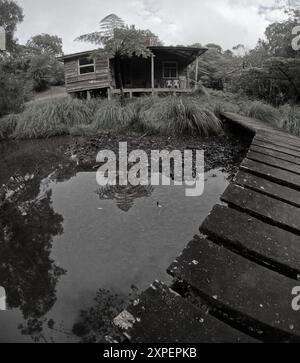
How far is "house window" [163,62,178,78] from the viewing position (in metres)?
15.8

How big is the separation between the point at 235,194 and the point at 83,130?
5442mm

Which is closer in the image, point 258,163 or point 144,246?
point 144,246

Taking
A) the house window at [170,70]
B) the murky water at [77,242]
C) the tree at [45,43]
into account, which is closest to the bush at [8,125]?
the murky water at [77,242]

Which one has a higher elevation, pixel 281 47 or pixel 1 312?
pixel 281 47

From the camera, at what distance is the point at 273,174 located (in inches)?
83.5

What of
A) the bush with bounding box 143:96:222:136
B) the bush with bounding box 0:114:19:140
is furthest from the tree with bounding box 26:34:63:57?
the bush with bounding box 143:96:222:136

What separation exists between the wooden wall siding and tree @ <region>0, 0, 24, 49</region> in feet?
51.1

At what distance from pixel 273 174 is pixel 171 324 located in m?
1.63

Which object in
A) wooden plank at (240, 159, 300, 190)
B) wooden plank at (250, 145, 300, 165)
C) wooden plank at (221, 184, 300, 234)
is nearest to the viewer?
wooden plank at (221, 184, 300, 234)

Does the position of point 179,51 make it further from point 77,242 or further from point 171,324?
point 171,324

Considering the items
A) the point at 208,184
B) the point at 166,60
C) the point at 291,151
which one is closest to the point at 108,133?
the point at 208,184

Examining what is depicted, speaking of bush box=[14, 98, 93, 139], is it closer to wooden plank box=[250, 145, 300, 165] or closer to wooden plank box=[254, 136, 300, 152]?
wooden plank box=[254, 136, 300, 152]

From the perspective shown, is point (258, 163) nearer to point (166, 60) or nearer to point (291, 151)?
point (291, 151)
